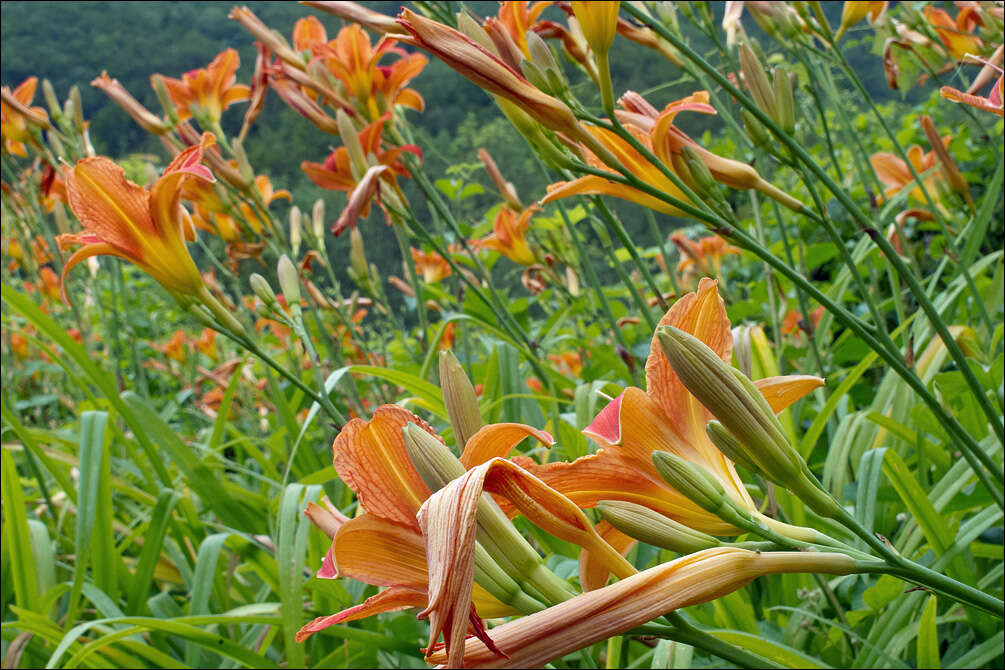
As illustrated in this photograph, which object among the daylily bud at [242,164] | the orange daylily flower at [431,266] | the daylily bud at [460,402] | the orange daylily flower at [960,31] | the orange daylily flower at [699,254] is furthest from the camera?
the orange daylily flower at [431,266]

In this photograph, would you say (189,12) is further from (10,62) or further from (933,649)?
(933,649)

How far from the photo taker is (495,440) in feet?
1.34

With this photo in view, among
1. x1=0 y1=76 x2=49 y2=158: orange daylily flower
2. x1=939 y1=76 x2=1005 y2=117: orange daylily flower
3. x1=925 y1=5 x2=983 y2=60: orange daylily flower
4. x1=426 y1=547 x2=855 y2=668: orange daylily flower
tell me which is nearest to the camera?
x1=426 y1=547 x2=855 y2=668: orange daylily flower

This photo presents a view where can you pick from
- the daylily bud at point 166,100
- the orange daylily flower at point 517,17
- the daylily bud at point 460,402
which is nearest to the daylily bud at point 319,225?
the daylily bud at point 166,100

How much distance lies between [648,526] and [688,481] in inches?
1.3

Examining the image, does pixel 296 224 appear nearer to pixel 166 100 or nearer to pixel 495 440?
pixel 166 100

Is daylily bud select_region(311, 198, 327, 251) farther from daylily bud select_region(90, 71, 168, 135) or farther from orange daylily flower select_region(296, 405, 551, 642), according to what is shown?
orange daylily flower select_region(296, 405, 551, 642)

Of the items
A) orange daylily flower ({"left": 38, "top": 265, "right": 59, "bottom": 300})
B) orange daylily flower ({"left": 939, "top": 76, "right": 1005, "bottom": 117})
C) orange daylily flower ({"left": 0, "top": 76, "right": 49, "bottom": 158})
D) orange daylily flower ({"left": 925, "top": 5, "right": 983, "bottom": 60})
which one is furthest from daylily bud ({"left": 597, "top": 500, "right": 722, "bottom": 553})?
orange daylily flower ({"left": 38, "top": 265, "right": 59, "bottom": 300})

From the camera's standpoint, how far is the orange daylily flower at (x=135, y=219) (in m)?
0.84

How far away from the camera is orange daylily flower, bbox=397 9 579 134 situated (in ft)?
1.91

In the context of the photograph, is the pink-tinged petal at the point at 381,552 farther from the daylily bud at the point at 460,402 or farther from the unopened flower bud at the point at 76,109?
the unopened flower bud at the point at 76,109

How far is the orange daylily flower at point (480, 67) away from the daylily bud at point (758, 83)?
276 millimetres

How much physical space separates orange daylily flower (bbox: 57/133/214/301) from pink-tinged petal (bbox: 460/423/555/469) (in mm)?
542

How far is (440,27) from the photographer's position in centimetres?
59
